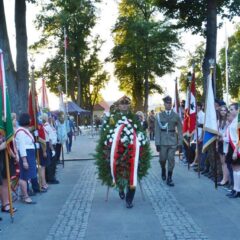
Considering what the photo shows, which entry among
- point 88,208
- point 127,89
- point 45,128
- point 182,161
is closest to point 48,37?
point 127,89

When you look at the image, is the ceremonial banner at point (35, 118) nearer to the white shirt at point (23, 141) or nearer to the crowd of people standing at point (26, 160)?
the crowd of people standing at point (26, 160)

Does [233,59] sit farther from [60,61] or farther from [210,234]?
[210,234]

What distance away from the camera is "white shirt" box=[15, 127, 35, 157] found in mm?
9805

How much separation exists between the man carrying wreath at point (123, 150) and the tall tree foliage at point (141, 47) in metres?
42.6

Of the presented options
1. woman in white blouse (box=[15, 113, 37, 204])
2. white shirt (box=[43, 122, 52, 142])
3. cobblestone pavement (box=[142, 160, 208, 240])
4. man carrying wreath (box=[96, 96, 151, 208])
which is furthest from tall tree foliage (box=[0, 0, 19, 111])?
man carrying wreath (box=[96, 96, 151, 208])

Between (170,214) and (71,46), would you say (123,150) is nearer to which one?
(170,214)

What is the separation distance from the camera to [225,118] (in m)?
11.8

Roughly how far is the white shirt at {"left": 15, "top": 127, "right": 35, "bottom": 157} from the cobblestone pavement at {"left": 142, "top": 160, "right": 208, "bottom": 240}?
2.61 m

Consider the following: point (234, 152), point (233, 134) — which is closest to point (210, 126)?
point (233, 134)

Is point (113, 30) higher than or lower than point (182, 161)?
higher

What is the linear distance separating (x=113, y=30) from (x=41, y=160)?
154 ft

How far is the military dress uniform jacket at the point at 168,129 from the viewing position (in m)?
12.6

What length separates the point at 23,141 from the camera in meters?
9.92

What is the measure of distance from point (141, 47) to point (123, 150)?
1752 inches
